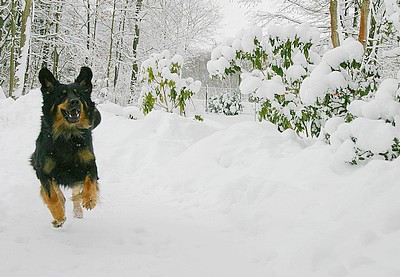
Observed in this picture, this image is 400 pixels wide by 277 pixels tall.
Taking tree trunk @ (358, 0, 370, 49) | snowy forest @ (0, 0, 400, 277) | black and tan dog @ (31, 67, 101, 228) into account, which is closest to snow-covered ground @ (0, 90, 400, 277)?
snowy forest @ (0, 0, 400, 277)

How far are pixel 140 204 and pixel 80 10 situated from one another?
1949cm

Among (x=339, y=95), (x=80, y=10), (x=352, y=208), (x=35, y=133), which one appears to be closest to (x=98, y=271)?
(x=352, y=208)

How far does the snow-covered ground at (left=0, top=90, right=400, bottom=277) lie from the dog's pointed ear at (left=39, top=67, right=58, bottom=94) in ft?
4.07

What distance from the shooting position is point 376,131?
3.47m

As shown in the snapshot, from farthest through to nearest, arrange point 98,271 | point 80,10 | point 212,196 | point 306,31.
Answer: point 80,10 → point 306,31 → point 212,196 → point 98,271

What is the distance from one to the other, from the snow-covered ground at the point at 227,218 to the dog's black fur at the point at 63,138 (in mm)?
482

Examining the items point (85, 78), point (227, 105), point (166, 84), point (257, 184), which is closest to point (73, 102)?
point (85, 78)

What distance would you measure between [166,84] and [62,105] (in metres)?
5.53

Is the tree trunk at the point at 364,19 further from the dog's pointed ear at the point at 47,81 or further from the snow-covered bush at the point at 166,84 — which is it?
the snow-covered bush at the point at 166,84

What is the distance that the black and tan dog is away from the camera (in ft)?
11.8

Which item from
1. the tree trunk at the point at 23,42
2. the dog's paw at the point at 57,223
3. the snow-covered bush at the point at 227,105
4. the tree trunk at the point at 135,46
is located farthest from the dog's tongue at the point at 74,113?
the snow-covered bush at the point at 227,105

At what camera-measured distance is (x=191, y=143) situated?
689cm

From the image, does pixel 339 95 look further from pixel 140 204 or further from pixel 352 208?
pixel 140 204

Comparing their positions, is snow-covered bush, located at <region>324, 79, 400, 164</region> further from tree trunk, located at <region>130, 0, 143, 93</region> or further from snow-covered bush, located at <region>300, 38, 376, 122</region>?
tree trunk, located at <region>130, 0, 143, 93</region>
